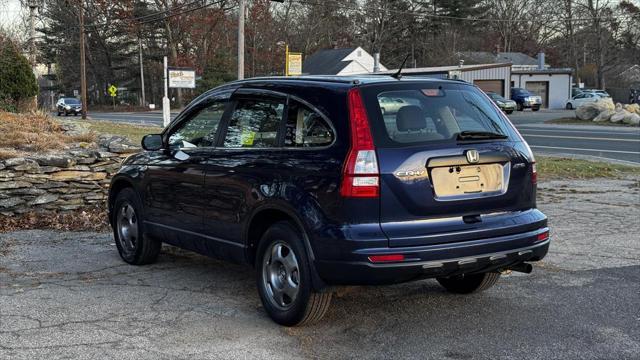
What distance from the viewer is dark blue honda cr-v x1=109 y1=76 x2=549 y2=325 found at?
4.17 metres

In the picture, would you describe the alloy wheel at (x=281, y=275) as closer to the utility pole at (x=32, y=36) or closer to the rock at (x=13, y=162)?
the rock at (x=13, y=162)

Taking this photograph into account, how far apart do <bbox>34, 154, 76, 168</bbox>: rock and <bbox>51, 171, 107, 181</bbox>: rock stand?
4.1 inches

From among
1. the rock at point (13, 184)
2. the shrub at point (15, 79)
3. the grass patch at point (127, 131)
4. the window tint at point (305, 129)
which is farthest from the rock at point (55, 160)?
the shrub at point (15, 79)

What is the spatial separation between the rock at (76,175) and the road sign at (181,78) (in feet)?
64.0

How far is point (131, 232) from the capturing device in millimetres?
6598

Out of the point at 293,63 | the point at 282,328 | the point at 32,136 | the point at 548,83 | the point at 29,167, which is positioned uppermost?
the point at 548,83

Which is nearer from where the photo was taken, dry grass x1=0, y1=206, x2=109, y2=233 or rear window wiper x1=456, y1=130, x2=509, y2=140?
rear window wiper x1=456, y1=130, x2=509, y2=140

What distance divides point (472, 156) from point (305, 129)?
1.14 metres

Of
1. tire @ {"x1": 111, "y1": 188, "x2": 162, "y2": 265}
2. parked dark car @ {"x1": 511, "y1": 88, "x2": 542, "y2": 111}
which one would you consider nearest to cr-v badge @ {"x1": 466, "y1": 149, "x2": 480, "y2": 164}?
tire @ {"x1": 111, "y1": 188, "x2": 162, "y2": 265}

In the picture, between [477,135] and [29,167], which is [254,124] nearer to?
[477,135]

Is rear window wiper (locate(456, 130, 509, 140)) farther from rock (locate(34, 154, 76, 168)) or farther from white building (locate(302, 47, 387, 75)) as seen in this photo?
white building (locate(302, 47, 387, 75))

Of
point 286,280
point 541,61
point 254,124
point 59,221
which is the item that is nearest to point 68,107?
point 59,221

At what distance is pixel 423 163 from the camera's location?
426 cm

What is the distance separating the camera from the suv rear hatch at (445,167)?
4.20 m
